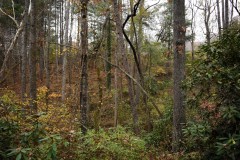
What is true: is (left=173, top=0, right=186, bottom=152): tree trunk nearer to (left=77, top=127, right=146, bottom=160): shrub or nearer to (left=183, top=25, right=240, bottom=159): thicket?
(left=77, top=127, right=146, bottom=160): shrub

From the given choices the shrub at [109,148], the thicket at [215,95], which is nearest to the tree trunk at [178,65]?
the shrub at [109,148]

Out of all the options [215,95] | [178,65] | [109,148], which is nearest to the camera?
[215,95]

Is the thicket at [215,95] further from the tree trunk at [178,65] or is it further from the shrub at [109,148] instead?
the tree trunk at [178,65]

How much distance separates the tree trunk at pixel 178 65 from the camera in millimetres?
7012

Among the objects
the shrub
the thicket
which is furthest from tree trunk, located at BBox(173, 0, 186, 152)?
the thicket

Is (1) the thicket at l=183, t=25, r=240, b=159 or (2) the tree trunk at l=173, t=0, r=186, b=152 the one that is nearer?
→ (1) the thicket at l=183, t=25, r=240, b=159

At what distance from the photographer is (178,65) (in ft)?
23.5

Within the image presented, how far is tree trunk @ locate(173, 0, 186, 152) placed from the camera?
23.0 feet

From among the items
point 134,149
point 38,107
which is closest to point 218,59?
point 134,149

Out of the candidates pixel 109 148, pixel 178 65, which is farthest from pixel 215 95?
pixel 178 65

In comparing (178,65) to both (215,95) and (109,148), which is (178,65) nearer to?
(215,95)

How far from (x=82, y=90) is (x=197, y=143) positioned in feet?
12.0

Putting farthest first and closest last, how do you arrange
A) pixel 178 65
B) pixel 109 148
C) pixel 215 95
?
pixel 178 65, pixel 109 148, pixel 215 95

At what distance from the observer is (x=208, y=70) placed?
438 cm
